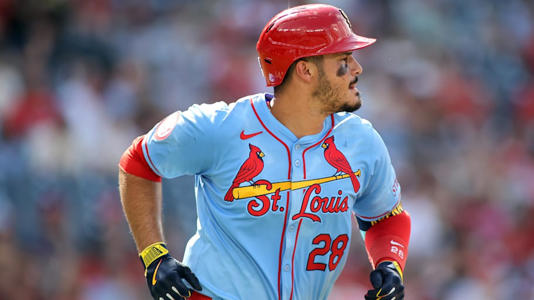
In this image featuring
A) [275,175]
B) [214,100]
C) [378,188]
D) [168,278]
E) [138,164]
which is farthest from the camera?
[214,100]

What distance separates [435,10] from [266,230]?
303 inches

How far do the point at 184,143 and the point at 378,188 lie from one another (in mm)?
910

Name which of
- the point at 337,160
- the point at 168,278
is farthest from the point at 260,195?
the point at 168,278

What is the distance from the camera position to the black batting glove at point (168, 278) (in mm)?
3543

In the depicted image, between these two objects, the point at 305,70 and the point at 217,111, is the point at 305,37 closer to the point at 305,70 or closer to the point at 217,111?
the point at 305,70

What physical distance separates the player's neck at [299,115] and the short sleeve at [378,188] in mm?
266

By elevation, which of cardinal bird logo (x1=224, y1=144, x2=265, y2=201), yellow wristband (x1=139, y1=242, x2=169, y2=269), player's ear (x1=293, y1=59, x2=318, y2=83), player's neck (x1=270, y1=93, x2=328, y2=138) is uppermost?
player's ear (x1=293, y1=59, x2=318, y2=83)

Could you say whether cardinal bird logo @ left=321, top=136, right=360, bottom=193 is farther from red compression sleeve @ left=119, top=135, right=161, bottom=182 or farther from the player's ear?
red compression sleeve @ left=119, top=135, right=161, bottom=182

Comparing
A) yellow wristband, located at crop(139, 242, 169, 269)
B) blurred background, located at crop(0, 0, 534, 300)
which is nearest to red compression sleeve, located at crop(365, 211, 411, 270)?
yellow wristband, located at crop(139, 242, 169, 269)

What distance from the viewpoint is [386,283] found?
371 centimetres

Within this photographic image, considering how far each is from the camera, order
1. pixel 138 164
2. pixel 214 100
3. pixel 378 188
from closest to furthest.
Answer: 1. pixel 138 164
2. pixel 378 188
3. pixel 214 100

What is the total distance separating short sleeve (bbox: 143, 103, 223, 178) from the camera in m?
3.61

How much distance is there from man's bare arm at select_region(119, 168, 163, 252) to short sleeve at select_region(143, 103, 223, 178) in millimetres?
121

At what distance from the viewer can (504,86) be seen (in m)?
10.4
